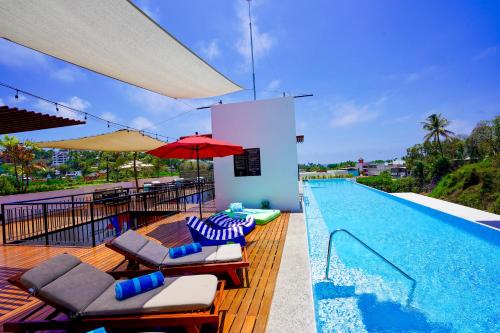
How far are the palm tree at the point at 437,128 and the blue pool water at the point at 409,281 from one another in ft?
129

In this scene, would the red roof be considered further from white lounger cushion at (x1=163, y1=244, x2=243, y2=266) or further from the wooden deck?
white lounger cushion at (x1=163, y1=244, x2=243, y2=266)

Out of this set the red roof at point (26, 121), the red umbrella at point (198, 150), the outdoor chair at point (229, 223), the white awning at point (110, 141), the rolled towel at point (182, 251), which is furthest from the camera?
the white awning at point (110, 141)

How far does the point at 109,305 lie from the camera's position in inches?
92.4

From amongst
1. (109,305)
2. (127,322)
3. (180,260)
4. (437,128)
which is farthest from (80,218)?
(437,128)

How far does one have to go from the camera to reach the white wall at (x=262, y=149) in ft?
29.8

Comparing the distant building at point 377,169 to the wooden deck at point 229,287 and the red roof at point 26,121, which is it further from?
the red roof at point 26,121

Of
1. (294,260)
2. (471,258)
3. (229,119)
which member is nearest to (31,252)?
(294,260)

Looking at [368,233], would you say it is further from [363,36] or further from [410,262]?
[363,36]

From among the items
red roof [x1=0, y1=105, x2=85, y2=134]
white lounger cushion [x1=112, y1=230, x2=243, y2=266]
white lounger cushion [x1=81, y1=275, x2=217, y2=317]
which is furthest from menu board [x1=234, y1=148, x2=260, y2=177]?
white lounger cushion [x1=81, y1=275, x2=217, y2=317]

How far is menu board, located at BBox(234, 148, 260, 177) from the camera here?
30.7 feet

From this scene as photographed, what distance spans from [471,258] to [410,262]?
146 cm

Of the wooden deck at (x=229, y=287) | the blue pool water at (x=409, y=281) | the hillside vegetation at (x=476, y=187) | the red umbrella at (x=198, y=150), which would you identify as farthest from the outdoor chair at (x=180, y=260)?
the hillside vegetation at (x=476, y=187)

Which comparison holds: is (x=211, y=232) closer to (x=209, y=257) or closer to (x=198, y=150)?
(x=209, y=257)

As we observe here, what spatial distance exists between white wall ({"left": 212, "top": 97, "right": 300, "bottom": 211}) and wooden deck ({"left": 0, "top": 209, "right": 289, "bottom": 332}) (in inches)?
59.8
